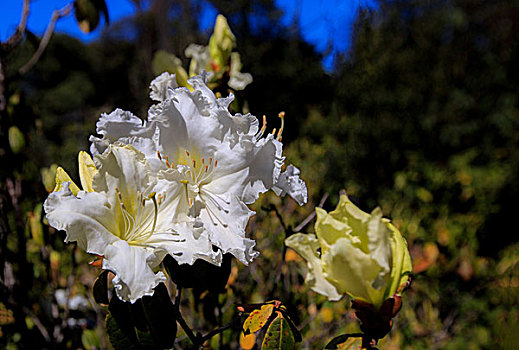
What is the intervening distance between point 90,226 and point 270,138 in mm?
234

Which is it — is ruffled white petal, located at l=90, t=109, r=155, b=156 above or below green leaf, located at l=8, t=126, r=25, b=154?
below

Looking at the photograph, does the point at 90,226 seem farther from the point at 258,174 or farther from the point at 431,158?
the point at 431,158

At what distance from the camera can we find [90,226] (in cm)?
47

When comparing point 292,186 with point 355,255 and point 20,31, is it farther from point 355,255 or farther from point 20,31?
point 20,31

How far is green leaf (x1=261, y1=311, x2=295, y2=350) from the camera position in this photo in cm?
52

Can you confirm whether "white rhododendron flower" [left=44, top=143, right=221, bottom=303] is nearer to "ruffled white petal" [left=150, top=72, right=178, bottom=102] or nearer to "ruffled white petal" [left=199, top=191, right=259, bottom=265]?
"ruffled white petal" [left=199, top=191, right=259, bottom=265]

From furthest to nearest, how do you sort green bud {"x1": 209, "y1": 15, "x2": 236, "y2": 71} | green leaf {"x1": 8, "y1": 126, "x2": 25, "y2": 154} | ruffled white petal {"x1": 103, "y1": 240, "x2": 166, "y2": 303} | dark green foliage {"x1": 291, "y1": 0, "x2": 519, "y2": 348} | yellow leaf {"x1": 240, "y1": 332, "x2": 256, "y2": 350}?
1. dark green foliage {"x1": 291, "y1": 0, "x2": 519, "y2": 348}
2. green leaf {"x1": 8, "y1": 126, "x2": 25, "y2": 154}
3. green bud {"x1": 209, "y1": 15, "x2": 236, "y2": 71}
4. yellow leaf {"x1": 240, "y1": 332, "x2": 256, "y2": 350}
5. ruffled white petal {"x1": 103, "y1": 240, "x2": 166, "y2": 303}

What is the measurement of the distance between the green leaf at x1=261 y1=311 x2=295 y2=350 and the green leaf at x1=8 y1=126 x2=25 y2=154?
86 cm

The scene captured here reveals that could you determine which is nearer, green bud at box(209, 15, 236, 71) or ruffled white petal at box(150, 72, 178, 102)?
ruffled white petal at box(150, 72, 178, 102)

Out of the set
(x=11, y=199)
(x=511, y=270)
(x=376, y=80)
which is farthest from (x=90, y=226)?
(x=376, y=80)

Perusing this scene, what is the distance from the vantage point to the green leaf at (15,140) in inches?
42.7

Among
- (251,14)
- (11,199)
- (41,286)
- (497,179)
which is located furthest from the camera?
(251,14)

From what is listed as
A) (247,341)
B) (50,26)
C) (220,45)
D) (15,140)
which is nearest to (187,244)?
(247,341)

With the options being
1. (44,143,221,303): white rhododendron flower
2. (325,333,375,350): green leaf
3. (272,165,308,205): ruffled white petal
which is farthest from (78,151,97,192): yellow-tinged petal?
(325,333,375,350): green leaf
